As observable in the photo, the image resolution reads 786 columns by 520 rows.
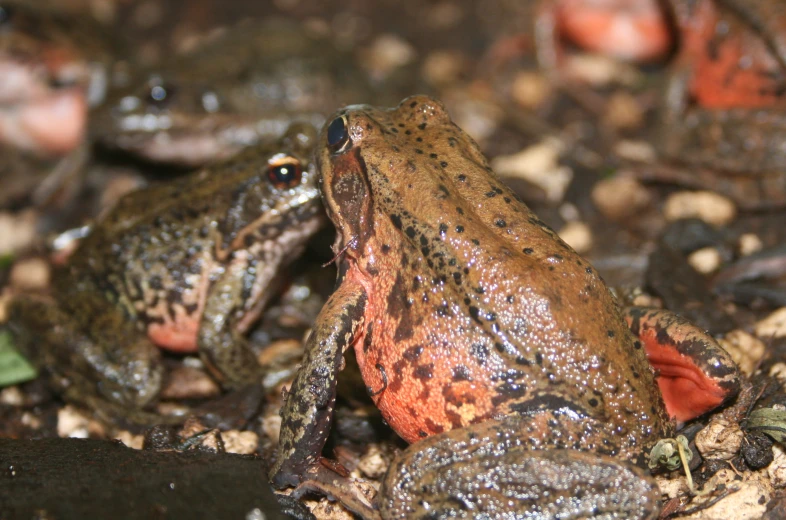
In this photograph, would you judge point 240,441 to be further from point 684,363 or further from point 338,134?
point 684,363

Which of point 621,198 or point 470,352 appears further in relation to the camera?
point 621,198

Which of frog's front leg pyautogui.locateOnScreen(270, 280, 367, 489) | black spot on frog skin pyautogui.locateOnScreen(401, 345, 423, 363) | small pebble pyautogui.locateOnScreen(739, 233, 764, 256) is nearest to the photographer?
black spot on frog skin pyautogui.locateOnScreen(401, 345, 423, 363)

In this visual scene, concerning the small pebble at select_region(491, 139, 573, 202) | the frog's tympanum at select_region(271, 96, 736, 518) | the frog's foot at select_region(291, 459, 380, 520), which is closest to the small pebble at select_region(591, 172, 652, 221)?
the small pebble at select_region(491, 139, 573, 202)

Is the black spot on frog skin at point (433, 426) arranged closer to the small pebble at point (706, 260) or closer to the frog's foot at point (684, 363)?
the frog's foot at point (684, 363)

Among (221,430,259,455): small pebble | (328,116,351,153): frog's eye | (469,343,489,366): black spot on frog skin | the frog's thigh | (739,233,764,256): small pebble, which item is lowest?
(221,430,259,455): small pebble

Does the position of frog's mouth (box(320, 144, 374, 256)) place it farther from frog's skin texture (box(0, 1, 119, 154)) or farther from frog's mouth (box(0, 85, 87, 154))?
frog's mouth (box(0, 85, 87, 154))

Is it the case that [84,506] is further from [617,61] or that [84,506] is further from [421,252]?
[617,61]

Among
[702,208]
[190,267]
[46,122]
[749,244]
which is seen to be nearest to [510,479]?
[190,267]

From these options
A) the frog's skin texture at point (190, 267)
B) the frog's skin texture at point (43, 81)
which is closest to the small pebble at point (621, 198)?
the frog's skin texture at point (190, 267)
